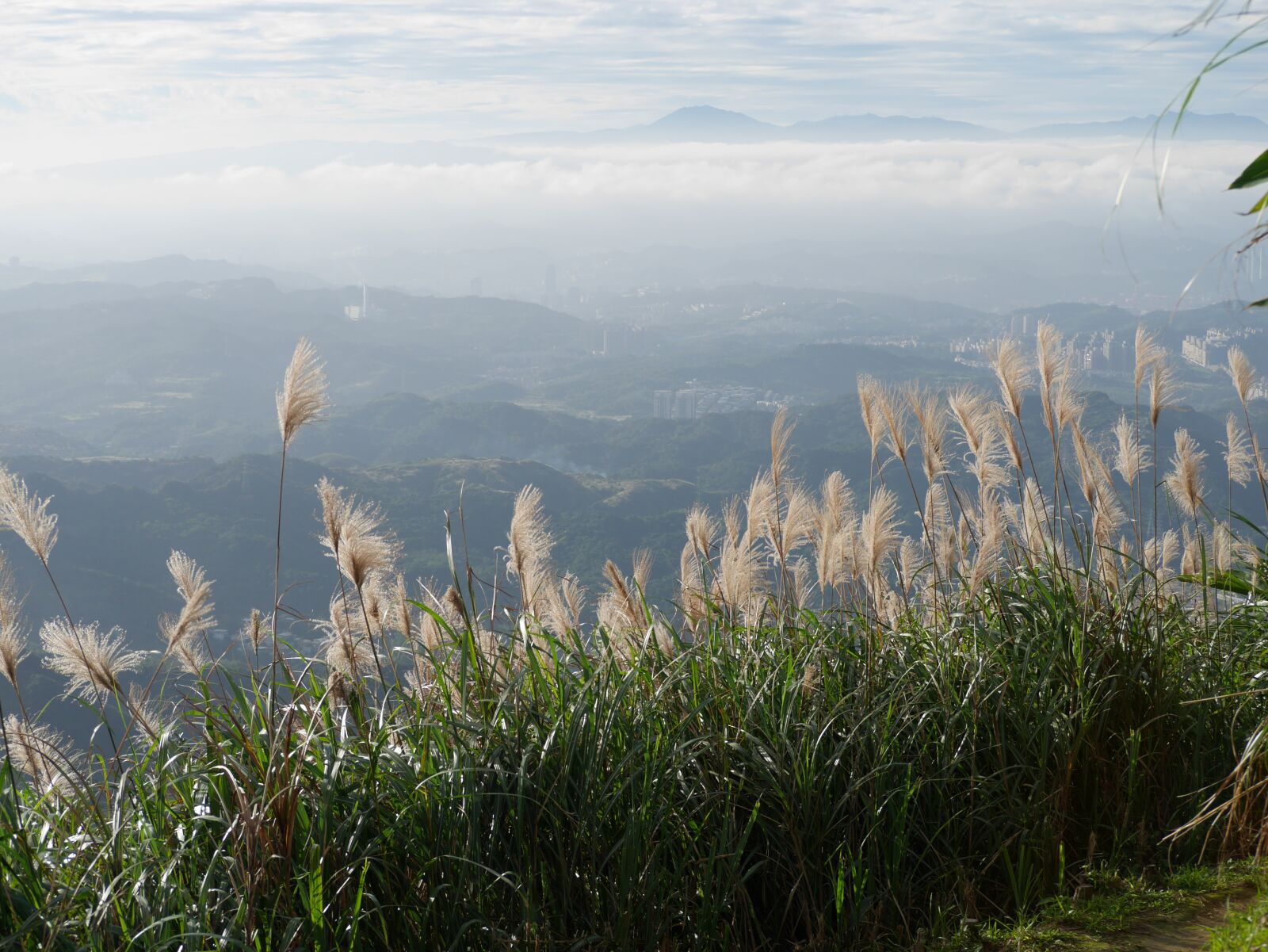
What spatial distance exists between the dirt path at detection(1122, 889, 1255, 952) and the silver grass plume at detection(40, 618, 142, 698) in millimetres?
2477

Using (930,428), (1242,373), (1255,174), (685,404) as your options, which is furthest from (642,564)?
(685,404)

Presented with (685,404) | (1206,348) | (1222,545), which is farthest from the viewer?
(685,404)

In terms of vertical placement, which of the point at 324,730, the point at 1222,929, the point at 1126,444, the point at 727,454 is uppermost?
the point at 1126,444

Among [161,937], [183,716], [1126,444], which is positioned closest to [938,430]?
[1126,444]

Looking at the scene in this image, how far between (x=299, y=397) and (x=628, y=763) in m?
1.27

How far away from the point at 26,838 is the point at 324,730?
59 centimetres

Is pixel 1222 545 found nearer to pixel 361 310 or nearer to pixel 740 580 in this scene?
pixel 740 580

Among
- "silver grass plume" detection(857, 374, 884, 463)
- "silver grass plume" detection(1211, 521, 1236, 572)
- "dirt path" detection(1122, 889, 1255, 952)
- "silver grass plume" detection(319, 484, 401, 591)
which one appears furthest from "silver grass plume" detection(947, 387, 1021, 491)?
"silver grass plume" detection(319, 484, 401, 591)

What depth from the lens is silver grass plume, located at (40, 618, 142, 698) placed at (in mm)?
2713

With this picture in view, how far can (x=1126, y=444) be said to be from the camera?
4.03 metres

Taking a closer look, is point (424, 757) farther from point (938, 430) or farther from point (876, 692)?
point (938, 430)

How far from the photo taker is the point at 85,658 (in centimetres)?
271

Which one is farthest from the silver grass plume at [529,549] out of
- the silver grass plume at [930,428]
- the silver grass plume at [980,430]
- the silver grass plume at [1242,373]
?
the silver grass plume at [1242,373]

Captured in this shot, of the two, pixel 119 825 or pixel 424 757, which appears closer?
pixel 119 825
